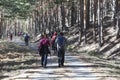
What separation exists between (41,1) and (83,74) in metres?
60.3

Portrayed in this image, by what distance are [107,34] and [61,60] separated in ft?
60.5

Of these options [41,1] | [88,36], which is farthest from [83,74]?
[41,1]

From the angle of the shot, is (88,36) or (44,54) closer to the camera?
(44,54)

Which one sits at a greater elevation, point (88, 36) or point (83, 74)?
point (83, 74)

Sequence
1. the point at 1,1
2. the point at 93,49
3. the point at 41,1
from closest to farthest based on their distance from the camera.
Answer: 1. the point at 93,49
2. the point at 1,1
3. the point at 41,1

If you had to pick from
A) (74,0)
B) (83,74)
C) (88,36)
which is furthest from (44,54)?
(74,0)

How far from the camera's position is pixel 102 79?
15.3m

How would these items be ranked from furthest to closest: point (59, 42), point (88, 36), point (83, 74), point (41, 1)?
1. point (41, 1)
2. point (88, 36)
3. point (59, 42)
4. point (83, 74)

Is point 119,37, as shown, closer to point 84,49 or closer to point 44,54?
point 84,49

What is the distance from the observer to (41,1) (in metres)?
76.5

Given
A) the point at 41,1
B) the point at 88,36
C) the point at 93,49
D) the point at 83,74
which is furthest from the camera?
the point at 41,1

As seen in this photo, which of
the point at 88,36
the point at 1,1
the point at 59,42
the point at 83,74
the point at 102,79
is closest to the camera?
the point at 102,79

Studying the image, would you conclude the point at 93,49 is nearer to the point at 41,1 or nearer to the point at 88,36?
the point at 88,36

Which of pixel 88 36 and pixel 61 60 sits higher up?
pixel 61 60
